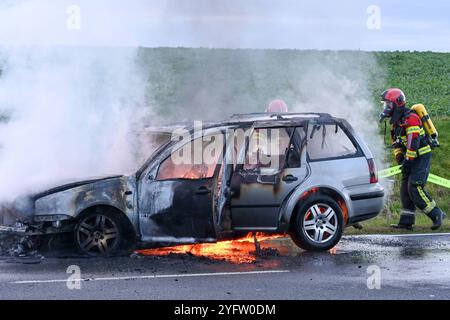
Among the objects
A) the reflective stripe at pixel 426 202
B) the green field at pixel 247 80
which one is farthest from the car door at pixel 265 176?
the green field at pixel 247 80

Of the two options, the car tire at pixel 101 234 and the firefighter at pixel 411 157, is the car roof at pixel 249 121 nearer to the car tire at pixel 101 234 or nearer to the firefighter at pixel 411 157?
the car tire at pixel 101 234

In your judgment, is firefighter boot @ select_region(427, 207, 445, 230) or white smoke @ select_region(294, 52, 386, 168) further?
white smoke @ select_region(294, 52, 386, 168)

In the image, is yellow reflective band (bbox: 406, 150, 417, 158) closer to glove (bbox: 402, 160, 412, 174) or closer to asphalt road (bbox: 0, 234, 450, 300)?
glove (bbox: 402, 160, 412, 174)

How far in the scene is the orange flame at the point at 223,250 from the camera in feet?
32.7

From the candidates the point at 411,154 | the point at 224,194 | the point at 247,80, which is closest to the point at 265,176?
the point at 224,194

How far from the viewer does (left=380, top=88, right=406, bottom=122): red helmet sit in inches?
506

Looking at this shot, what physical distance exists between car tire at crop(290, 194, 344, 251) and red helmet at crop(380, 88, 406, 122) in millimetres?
3130

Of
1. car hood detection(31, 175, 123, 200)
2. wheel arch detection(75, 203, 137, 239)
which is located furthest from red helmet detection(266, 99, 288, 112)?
wheel arch detection(75, 203, 137, 239)

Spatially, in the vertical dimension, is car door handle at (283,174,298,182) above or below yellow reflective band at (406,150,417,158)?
below

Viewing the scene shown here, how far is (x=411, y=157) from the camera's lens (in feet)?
41.4

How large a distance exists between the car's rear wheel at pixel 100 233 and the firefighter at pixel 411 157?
15.8ft

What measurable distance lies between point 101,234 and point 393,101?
5203 mm

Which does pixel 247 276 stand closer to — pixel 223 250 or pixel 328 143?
pixel 223 250

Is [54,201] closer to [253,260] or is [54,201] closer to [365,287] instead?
[253,260]
